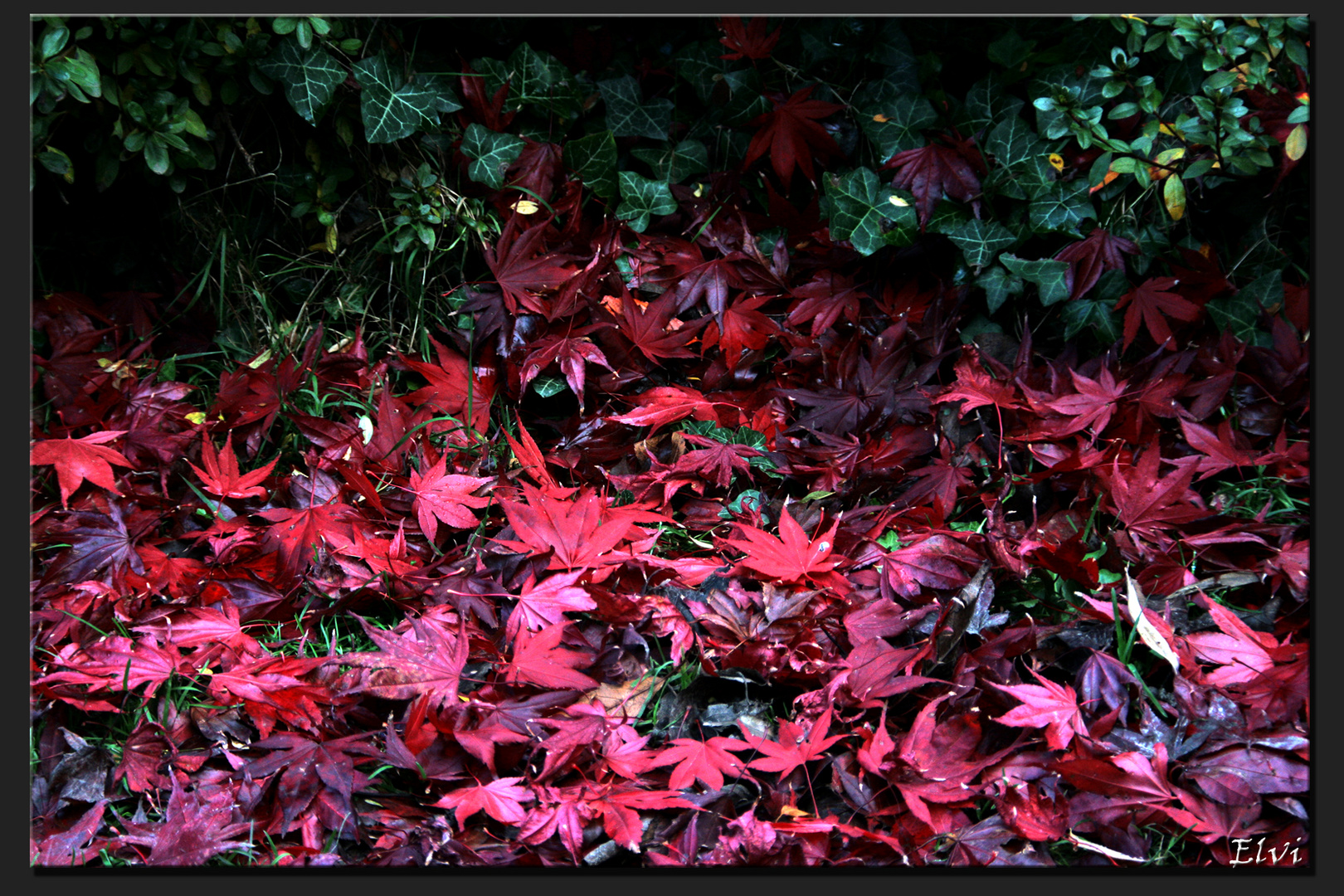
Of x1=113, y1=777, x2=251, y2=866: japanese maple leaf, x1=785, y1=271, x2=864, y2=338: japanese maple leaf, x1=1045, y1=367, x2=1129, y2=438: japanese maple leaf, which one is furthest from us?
x1=785, y1=271, x2=864, y2=338: japanese maple leaf

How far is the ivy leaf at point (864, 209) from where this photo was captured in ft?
5.65

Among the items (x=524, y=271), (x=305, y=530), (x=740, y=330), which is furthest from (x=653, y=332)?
(x=305, y=530)

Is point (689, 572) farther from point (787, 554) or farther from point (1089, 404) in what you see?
point (1089, 404)

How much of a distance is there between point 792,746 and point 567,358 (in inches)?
33.6

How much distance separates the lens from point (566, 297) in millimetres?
1687

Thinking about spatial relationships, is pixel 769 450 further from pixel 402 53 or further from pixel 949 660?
pixel 402 53

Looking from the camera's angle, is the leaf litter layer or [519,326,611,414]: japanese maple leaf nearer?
the leaf litter layer

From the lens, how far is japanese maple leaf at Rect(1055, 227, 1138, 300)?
170 centimetres

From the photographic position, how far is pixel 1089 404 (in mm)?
1569

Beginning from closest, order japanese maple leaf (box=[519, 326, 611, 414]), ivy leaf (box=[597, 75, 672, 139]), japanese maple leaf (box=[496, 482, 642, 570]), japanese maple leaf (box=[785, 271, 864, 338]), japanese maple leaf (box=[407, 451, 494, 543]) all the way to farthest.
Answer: japanese maple leaf (box=[496, 482, 642, 570]), japanese maple leaf (box=[407, 451, 494, 543]), japanese maple leaf (box=[519, 326, 611, 414]), japanese maple leaf (box=[785, 271, 864, 338]), ivy leaf (box=[597, 75, 672, 139])

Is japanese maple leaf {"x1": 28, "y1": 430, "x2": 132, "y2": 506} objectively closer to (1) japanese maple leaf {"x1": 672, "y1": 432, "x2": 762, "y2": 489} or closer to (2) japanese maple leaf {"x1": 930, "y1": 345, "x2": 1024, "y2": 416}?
(1) japanese maple leaf {"x1": 672, "y1": 432, "x2": 762, "y2": 489}

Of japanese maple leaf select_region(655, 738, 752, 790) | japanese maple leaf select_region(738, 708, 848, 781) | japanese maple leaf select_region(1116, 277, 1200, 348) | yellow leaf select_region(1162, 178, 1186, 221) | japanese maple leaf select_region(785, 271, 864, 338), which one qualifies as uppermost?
yellow leaf select_region(1162, 178, 1186, 221)

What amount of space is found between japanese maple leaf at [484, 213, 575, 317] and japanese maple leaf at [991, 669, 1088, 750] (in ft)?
Answer: 3.48

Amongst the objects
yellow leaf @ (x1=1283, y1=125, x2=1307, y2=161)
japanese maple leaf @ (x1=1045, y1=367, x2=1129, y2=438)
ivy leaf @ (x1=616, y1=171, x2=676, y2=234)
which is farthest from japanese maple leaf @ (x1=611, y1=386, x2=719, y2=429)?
yellow leaf @ (x1=1283, y1=125, x2=1307, y2=161)
